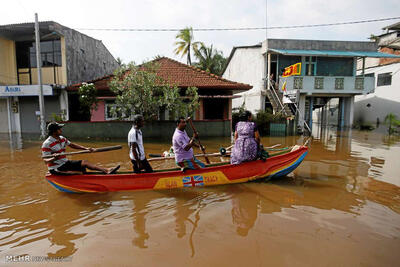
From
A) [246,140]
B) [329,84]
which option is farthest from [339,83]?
[246,140]

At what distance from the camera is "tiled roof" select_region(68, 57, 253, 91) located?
14.8 meters

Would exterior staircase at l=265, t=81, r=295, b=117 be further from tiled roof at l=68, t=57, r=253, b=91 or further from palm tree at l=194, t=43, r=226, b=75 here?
palm tree at l=194, t=43, r=226, b=75

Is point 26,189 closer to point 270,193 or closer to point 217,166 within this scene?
point 217,166

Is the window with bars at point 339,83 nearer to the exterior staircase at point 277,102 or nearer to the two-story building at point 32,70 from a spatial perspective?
the exterior staircase at point 277,102

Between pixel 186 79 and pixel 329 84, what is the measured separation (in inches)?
400

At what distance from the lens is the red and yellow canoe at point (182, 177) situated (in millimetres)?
5391

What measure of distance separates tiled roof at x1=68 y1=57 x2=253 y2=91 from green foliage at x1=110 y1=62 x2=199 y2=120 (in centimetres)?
137

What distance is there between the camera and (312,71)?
1950 centimetres

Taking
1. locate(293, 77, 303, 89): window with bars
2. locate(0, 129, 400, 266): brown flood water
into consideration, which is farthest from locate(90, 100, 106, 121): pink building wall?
locate(293, 77, 303, 89): window with bars

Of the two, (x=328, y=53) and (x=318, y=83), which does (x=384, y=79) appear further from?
(x=318, y=83)

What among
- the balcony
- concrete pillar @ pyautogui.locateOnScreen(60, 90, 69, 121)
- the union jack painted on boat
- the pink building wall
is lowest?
the union jack painted on boat

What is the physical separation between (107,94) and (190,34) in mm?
14859

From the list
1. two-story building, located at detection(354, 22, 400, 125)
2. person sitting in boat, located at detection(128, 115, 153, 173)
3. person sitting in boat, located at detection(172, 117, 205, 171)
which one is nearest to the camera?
person sitting in boat, located at detection(128, 115, 153, 173)

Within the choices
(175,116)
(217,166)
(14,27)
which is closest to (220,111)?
(175,116)
